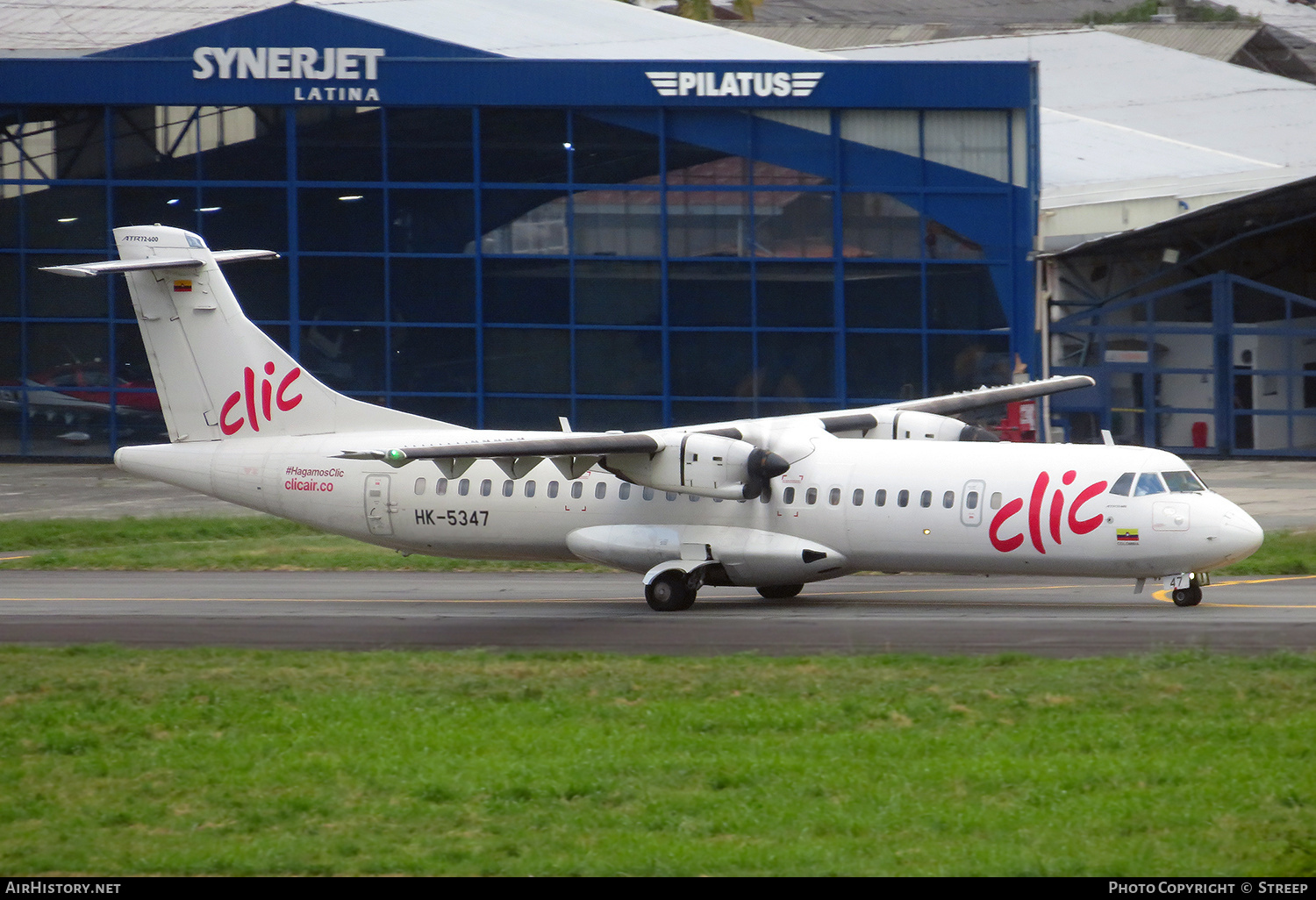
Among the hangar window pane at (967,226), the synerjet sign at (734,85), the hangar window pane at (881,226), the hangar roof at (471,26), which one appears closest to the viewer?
the hangar window pane at (967,226)

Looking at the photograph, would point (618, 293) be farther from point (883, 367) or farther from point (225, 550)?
point (225, 550)

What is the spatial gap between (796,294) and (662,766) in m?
32.8

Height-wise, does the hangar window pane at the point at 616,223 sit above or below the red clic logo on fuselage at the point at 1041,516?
above

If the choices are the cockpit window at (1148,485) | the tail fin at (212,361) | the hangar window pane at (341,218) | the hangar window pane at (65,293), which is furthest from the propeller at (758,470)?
the hangar window pane at (65,293)

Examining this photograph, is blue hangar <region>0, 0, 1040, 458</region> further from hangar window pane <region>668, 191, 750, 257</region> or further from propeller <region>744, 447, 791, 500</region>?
propeller <region>744, 447, 791, 500</region>

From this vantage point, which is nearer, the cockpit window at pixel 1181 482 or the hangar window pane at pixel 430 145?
the cockpit window at pixel 1181 482

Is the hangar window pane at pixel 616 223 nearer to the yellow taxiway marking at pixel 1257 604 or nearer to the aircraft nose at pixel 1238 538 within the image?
the yellow taxiway marking at pixel 1257 604

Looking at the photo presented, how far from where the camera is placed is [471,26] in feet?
161

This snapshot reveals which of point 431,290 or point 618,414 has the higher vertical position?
point 431,290

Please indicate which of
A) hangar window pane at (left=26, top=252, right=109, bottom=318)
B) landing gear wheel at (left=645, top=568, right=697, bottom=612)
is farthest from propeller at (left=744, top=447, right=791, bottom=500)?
hangar window pane at (left=26, top=252, right=109, bottom=318)

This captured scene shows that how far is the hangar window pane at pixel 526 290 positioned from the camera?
4631 cm

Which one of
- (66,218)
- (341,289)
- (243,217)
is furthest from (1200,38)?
(66,218)

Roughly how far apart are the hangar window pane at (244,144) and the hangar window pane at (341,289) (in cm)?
298

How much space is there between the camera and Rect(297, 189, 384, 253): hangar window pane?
46.5 metres
